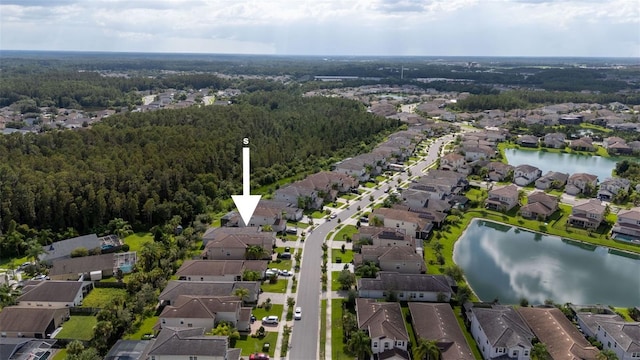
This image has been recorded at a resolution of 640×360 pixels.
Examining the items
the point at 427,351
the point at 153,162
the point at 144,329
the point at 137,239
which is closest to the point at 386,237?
the point at 427,351

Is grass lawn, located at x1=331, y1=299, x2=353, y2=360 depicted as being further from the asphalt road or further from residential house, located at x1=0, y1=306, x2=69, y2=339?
residential house, located at x1=0, y1=306, x2=69, y2=339

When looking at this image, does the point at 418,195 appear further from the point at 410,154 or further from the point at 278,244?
the point at 410,154

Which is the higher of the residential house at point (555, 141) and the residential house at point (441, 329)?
the residential house at point (555, 141)

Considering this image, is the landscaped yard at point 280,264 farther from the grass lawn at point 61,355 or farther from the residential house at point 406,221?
the grass lawn at point 61,355

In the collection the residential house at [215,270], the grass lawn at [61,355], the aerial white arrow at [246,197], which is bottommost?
the grass lawn at [61,355]

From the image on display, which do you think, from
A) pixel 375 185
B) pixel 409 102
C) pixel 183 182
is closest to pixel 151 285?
pixel 183 182

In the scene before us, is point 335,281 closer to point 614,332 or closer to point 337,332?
point 337,332

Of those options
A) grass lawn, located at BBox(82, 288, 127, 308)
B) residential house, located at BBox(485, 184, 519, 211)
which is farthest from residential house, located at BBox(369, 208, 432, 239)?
grass lawn, located at BBox(82, 288, 127, 308)

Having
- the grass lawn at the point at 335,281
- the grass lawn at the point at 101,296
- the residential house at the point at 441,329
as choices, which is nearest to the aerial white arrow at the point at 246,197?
the grass lawn at the point at 335,281
